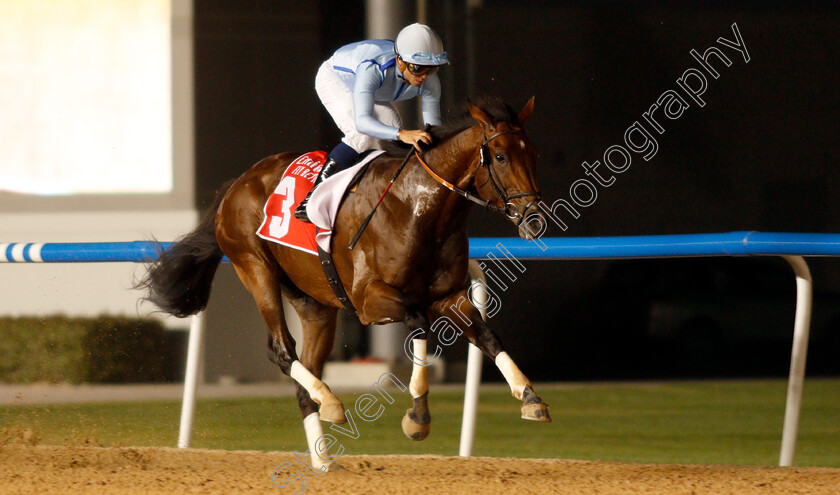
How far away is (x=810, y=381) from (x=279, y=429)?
5236 millimetres

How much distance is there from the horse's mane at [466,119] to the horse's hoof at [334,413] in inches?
34.7

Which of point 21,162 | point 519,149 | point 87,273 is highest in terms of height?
point 519,149

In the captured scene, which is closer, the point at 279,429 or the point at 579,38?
the point at 279,429

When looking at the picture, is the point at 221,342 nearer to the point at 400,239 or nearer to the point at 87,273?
the point at 87,273

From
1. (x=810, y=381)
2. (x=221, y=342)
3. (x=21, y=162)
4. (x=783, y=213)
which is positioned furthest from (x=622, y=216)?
(x=21, y=162)

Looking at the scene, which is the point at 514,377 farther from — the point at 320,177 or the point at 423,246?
the point at 320,177

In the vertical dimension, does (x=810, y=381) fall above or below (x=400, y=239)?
below

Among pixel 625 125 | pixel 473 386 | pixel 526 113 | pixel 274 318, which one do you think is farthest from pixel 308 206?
pixel 625 125

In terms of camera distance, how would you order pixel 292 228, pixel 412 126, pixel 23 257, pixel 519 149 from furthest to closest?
pixel 412 126 → pixel 23 257 → pixel 292 228 → pixel 519 149

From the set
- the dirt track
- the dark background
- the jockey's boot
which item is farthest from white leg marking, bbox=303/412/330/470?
the dark background

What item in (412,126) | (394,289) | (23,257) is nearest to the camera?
(394,289)

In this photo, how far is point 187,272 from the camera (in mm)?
4297

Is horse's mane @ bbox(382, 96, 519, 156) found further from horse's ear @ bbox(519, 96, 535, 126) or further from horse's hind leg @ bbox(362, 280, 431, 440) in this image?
horse's hind leg @ bbox(362, 280, 431, 440)

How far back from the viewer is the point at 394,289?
130 inches
